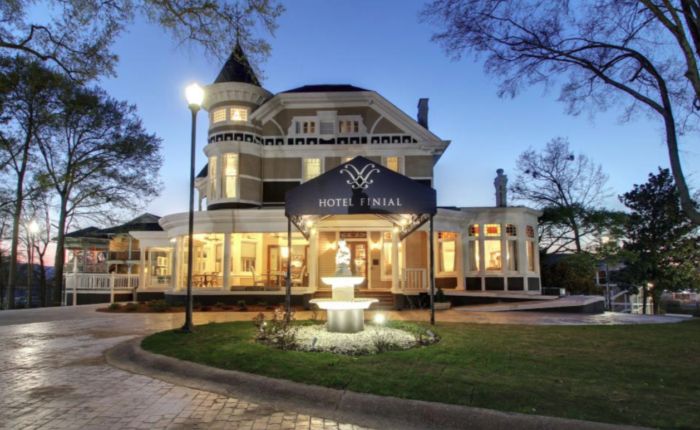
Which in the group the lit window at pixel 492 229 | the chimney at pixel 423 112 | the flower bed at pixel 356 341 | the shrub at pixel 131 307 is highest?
the chimney at pixel 423 112

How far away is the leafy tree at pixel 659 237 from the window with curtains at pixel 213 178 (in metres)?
21.8

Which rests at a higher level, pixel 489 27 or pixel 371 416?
pixel 489 27

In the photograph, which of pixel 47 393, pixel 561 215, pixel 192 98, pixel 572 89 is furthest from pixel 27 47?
pixel 561 215

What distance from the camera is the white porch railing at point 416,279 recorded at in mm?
18578

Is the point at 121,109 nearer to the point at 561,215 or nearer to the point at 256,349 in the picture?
the point at 256,349

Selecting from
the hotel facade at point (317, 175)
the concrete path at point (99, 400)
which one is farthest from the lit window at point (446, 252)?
the concrete path at point (99, 400)

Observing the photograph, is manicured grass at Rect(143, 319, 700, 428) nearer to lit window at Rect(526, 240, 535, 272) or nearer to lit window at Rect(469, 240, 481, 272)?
lit window at Rect(469, 240, 481, 272)

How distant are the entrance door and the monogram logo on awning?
9878 millimetres

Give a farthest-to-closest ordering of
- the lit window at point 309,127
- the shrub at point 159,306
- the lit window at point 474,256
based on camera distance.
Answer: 1. the lit window at point 309,127
2. the lit window at point 474,256
3. the shrub at point 159,306

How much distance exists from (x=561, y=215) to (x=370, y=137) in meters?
14.5

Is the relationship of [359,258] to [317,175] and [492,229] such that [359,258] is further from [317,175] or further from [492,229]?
[492,229]

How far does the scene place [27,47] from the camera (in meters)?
11.1

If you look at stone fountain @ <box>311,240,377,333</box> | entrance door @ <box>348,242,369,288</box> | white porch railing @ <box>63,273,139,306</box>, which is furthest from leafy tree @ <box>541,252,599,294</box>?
white porch railing @ <box>63,273,139,306</box>

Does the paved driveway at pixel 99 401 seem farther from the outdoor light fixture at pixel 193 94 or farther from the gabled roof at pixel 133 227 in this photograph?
the gabled roof at pixel 133 227
